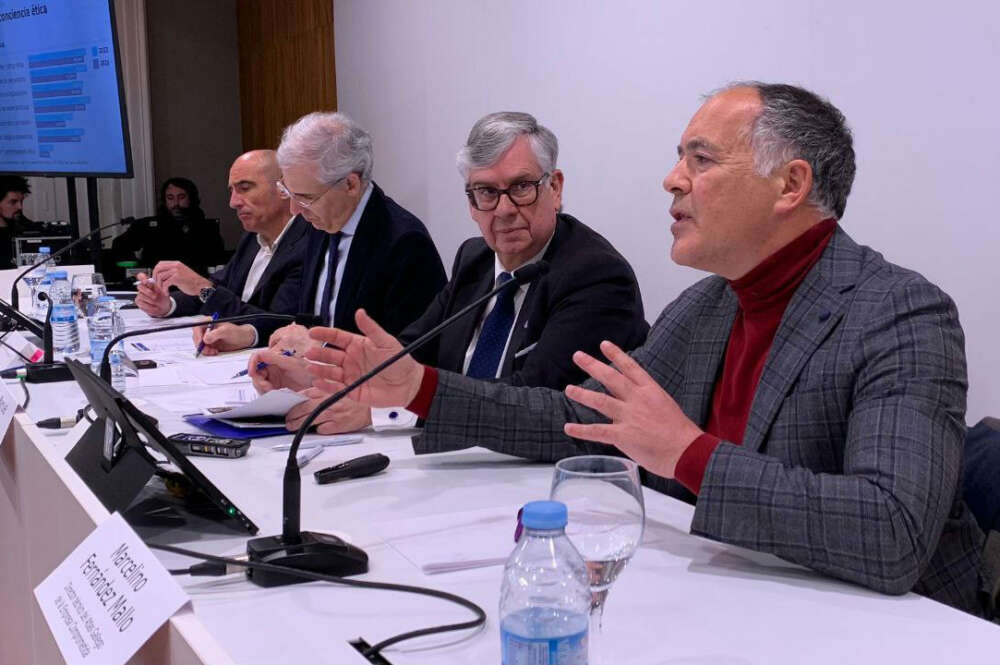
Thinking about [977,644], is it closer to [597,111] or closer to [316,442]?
[316,442]

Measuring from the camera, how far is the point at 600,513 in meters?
1.02

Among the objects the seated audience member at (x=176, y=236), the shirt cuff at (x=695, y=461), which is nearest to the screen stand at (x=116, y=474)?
the shirt cuff at (x=695, y=461)

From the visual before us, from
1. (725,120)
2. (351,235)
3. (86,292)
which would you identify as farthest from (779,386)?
(86,292)

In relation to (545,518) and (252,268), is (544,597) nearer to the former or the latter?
(545,518)

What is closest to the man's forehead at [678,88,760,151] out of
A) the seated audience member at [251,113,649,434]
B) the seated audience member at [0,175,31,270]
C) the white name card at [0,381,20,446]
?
the seated audience member at [251,113,649,434]

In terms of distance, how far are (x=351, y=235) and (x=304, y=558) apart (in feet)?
6.86

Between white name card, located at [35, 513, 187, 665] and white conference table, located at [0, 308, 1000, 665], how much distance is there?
0.09ft

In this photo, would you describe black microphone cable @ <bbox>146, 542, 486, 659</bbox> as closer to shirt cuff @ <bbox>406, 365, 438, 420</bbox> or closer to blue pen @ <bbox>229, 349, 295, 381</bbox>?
shirt cuff @ <bbox>406, 365, 438, 420</bbox>

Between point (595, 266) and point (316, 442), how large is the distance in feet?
2.35

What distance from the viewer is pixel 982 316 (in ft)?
7.67

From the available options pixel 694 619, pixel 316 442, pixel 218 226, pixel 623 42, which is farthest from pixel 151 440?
pixel 218 226

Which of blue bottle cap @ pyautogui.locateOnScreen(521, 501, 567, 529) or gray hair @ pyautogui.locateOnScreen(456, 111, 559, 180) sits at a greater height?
gray hair @ pyautogui.locateOnScreen(456, 111, 559, 180)

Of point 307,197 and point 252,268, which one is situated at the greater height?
point 307,197

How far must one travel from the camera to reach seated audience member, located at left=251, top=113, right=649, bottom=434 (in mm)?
2064
